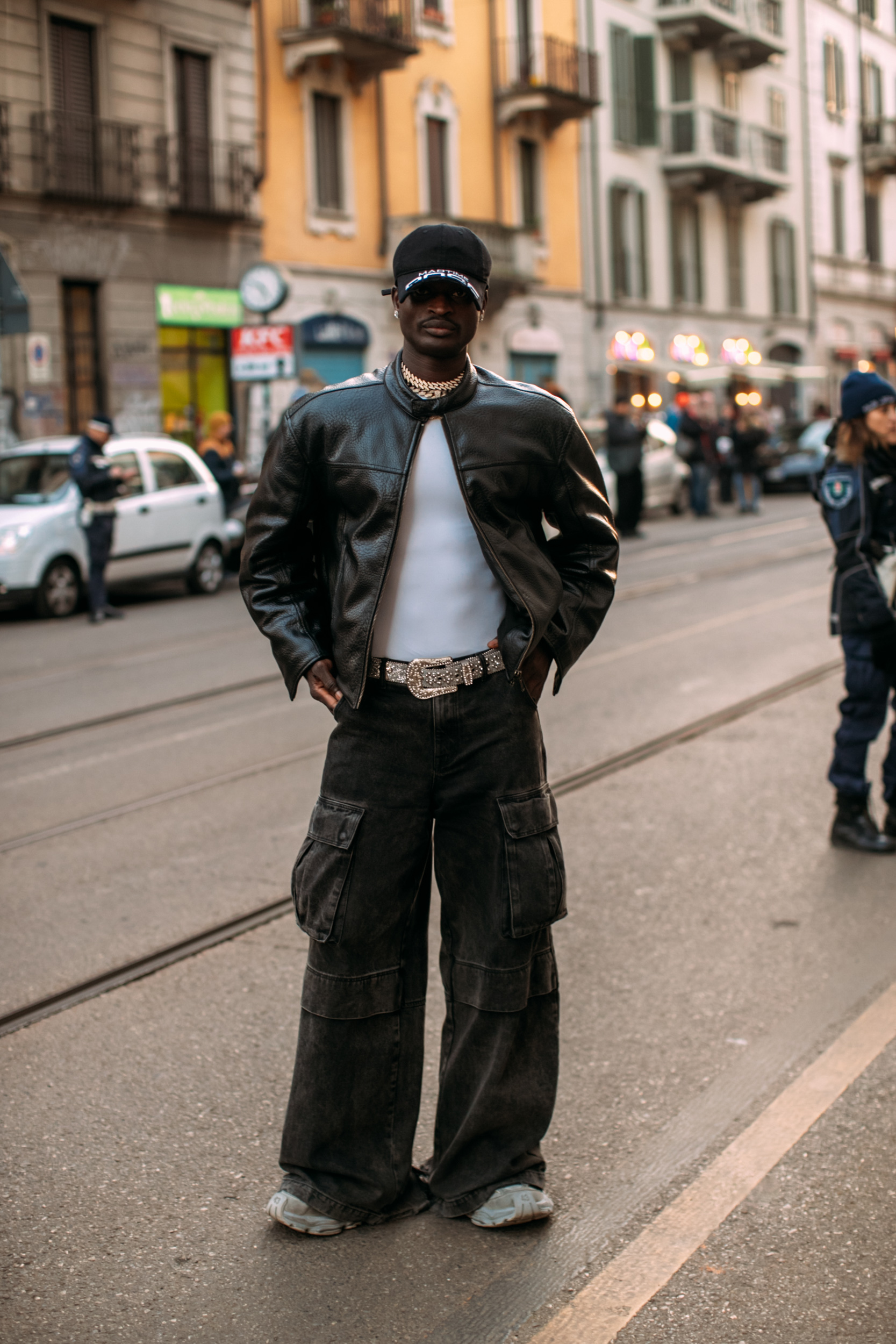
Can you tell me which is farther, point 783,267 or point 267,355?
point 783,267

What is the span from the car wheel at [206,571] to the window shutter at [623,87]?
22506 mm

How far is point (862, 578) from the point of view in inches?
222

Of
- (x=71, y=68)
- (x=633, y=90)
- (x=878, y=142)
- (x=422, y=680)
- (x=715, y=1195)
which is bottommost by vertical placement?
(x=715, y=1195)

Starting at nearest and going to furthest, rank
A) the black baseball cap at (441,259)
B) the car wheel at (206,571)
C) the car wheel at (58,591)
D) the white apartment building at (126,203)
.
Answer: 1. the black baseball cap at (441,259)
2. the car wheel at (58,591)
3. the car wheel at (206,571)
4. the white apartment building at (126,203)

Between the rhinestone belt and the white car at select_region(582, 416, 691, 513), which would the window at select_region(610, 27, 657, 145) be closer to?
the white car at select_region(582, 416, 691, 513)

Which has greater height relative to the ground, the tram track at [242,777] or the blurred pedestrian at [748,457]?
the blurred pedestrian at [748,457]

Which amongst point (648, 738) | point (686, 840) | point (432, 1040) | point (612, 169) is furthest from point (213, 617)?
point (612, 169)

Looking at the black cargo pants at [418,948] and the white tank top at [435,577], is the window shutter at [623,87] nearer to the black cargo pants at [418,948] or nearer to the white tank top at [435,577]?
the white tank top at [435,577]

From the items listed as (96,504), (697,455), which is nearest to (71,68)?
(697,455)

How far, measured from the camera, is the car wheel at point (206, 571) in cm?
1609

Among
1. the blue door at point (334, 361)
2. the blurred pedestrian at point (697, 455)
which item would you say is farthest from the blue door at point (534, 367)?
the blurred pedestrian at point (697, 455)

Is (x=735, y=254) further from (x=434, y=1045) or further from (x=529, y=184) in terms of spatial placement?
(x=434, y=1045)

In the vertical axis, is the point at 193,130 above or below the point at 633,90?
below

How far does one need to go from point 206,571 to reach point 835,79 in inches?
1454
